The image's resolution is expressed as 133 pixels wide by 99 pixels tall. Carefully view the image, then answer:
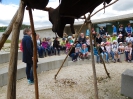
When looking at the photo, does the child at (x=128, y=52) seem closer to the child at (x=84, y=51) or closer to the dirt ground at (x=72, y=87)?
the child at (x=84, y=51)

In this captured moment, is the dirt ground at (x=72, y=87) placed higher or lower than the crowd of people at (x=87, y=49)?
lower

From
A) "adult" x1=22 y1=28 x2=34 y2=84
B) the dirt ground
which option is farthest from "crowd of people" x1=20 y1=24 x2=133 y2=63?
"adult" x1=22 y1=28 x2=34 y2=84

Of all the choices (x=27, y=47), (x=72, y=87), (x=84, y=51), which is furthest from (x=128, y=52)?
(x=27, y=47)

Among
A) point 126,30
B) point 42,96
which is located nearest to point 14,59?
point 42,96

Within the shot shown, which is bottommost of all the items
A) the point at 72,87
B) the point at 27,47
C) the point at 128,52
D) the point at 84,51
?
the point at 72,87

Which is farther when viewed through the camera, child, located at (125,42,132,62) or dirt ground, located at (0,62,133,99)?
child, located at (125,42,132,62)

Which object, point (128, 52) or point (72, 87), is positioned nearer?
point (72, 87)

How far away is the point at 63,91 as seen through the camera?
4.50m

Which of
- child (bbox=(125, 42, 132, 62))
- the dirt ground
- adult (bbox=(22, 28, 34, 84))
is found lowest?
the dirt ground

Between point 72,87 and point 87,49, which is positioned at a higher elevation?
point 87,49

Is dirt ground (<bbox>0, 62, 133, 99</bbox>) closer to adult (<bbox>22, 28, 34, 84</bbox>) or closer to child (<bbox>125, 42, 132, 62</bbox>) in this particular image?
adult (<bbox>22, 28, 34, 84</bbox>)

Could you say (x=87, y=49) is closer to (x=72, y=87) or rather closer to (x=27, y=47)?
(x=72, y=87)

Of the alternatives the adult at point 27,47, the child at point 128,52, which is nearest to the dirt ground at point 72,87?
the adult at point 27,47

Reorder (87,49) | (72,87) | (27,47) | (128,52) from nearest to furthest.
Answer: (27,47), (72,87), (128,52), (87,49)
